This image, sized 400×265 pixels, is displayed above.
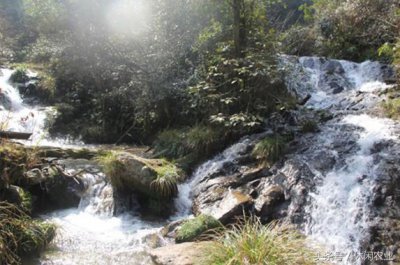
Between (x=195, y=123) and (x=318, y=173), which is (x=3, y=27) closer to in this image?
(x=195, y=123)

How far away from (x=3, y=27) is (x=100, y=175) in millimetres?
15808

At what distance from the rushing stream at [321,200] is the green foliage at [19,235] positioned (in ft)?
0.73

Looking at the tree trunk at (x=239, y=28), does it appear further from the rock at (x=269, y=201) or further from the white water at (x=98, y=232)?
the white water at (x=98, y=232)

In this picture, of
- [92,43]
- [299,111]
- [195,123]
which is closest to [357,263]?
[299,111]

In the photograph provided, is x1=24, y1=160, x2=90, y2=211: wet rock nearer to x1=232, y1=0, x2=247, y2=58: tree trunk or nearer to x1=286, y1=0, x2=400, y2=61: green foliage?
x1=232, y1=0, x2=247, y2=58: tree trunk

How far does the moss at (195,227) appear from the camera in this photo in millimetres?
5555

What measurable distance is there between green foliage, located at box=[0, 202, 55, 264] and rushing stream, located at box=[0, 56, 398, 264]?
0.73 feet

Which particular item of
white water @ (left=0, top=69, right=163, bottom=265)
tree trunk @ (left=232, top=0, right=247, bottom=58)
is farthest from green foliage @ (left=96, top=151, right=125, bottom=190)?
tree trunk @ (left=232, top=0, right=247, bottom=58)

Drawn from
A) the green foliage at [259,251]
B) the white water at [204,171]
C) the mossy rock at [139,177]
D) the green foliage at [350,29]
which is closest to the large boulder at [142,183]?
the mossy rock at [139,177]

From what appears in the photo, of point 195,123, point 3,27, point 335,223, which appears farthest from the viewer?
point 3,27

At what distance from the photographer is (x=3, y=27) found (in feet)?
64.8

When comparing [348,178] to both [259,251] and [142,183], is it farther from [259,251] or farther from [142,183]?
[142,183]

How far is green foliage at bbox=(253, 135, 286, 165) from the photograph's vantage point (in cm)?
735
